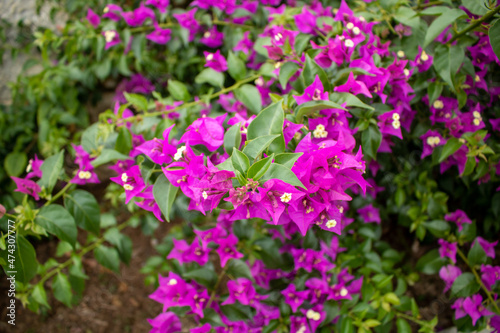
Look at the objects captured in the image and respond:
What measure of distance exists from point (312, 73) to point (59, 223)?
3.54 ft

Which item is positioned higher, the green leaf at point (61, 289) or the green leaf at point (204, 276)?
the green leaf at point (204, 276)

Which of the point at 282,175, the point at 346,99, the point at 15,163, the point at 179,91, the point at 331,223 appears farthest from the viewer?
the point at 15,163

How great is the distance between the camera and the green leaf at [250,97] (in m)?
1.42

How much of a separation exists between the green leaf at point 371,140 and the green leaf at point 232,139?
1.79ft

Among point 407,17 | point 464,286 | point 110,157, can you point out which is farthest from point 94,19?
point 464,286

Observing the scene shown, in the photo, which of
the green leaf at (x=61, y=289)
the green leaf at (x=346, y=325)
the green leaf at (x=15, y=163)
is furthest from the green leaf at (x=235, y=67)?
the green leaf at (x=15, y=163)

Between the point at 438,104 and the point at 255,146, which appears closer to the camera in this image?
the point at 255,146

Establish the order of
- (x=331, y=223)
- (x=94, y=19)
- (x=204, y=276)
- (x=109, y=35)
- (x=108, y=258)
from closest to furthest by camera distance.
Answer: (x=331, y=223)
(x=204, y=276)
(x=108, y=258)
(x=109, y=35)
(x=94, y=19)

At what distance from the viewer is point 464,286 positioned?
4.96ft

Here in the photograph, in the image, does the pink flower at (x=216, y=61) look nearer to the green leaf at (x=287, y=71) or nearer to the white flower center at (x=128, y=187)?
the green leaf at (x=287, y=71)

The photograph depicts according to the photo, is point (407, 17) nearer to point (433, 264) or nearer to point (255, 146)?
point (255, 146)

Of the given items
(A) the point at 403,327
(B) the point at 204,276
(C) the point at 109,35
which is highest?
(C) the point at 109,35

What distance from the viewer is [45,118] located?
2.52 meters

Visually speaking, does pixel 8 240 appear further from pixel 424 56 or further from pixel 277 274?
pixel 424 56
